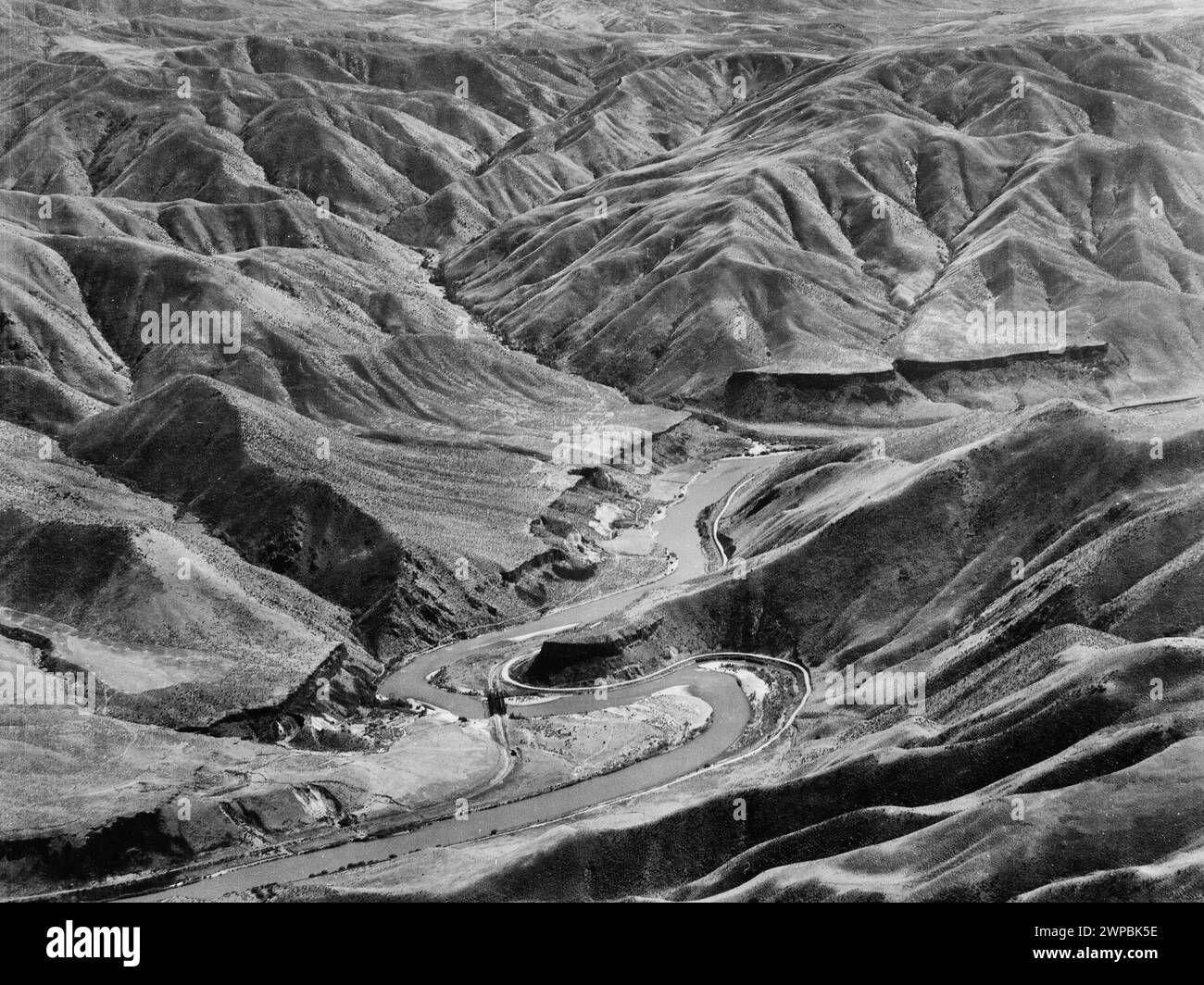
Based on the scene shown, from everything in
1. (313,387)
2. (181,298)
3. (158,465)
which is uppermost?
(181,298)

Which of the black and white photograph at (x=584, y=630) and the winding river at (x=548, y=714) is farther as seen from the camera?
the winding river at (x=548, y=714)

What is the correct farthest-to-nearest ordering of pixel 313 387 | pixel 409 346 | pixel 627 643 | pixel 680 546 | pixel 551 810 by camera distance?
pixel 409 346, pixel 313 387, pixel 680 546, pixel 627 643, pixel 551 810

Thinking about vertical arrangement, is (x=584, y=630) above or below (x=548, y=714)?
above

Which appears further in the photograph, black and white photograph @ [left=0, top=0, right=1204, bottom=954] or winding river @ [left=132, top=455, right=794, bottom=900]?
winding river @ [left=132, top=455, right=794, bottom=900]

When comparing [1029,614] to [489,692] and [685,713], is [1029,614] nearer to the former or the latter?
[685,713]

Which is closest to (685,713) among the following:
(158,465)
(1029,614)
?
Answer: (1029,614)

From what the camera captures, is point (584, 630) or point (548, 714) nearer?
point (548, 714)

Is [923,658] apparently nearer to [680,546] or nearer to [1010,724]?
[1010,724]

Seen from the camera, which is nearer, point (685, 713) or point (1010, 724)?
point (1010, 724)
